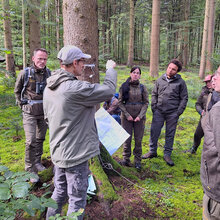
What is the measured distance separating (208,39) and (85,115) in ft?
56.6

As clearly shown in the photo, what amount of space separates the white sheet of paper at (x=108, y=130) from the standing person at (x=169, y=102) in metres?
1.69

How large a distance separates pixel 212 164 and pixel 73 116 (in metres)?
1.45

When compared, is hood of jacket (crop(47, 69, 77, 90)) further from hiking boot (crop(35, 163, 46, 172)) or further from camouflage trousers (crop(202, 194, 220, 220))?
hiking boot (crop(35, 163, 46, 172))

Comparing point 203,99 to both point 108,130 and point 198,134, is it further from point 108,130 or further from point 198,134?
point 108,130

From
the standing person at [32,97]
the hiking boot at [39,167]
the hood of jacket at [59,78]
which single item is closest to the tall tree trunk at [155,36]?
the standing person at [32,97]

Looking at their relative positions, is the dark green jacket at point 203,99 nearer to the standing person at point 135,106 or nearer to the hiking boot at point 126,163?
the standing person at point 135,106

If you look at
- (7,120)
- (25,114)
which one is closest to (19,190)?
(25,114)

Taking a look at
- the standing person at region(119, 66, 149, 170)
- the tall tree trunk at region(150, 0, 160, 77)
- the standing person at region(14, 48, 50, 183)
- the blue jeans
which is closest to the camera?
the blue jeans

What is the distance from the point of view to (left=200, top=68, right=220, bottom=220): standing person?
1.73 m

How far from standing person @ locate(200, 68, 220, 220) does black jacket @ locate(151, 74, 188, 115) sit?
251 cm

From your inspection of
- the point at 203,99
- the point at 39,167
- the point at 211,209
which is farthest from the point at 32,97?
the point at 203,99

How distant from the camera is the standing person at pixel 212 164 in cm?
173

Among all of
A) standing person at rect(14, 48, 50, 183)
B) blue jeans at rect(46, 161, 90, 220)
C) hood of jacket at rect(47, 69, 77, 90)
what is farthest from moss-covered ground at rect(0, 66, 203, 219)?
hood of jacket at rect(47, 69, 77, 90)

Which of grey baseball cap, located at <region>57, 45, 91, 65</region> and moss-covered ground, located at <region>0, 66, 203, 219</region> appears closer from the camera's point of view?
grey baseball cap, located at <region>57, 45, 91, 65</region>
